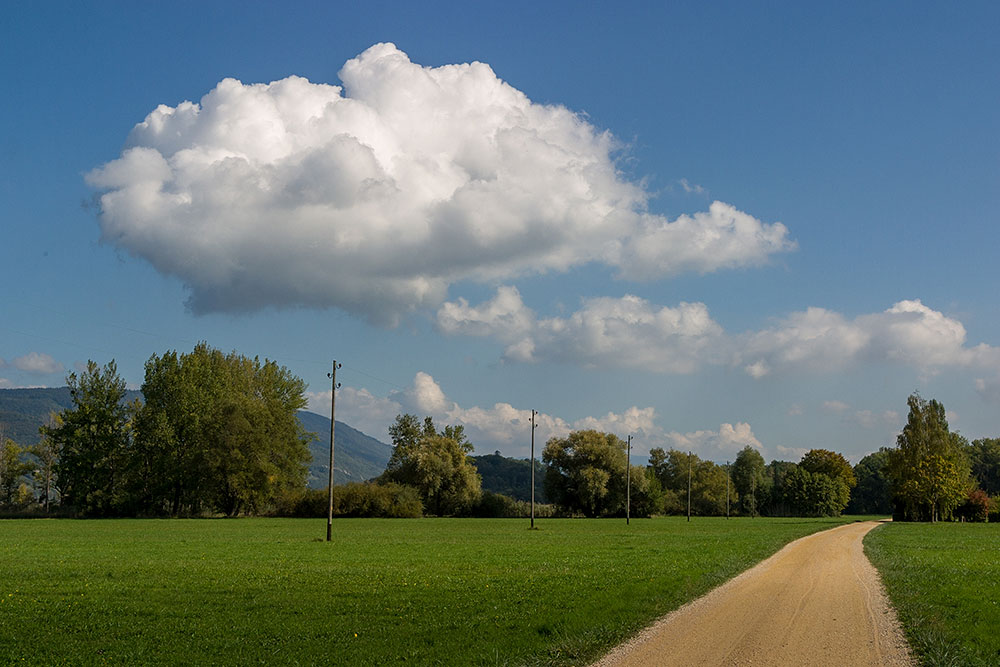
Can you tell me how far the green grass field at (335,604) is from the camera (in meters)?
13.3

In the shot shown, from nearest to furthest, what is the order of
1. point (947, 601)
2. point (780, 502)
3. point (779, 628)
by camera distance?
point (779, 628)
point (947, 601)
point (780, 502)

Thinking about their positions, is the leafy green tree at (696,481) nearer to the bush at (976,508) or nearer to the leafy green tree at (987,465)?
the bush at (976,508)

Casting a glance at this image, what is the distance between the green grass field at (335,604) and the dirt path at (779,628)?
743 millimetres

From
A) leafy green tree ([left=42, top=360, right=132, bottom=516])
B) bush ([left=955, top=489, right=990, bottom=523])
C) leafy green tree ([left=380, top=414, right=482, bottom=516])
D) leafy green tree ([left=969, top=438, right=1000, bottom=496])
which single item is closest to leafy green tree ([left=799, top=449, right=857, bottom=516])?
leafy green tree ([left=969, top=438, right=1000, bottom=496])

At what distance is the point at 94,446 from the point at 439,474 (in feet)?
136

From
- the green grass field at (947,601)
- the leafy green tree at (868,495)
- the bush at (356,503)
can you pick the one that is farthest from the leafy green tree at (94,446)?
the leafy green tree at (868,495)

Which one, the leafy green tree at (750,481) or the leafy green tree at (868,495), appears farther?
the leafy green tree at (868,495)

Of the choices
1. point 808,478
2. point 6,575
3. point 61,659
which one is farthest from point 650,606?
point 808,478

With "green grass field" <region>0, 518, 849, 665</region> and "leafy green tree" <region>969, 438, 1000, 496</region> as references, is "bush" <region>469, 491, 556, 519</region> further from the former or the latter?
"leafy green tree" <region>969, 438, 1000, 496</region>

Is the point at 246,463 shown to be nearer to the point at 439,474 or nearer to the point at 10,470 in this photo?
the point at 439,474

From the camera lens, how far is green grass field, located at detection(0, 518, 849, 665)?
13.3 meters

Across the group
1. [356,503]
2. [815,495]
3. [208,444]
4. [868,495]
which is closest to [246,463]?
[208,444]

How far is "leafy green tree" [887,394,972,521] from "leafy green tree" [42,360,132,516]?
285ft

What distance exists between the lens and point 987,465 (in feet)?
507
